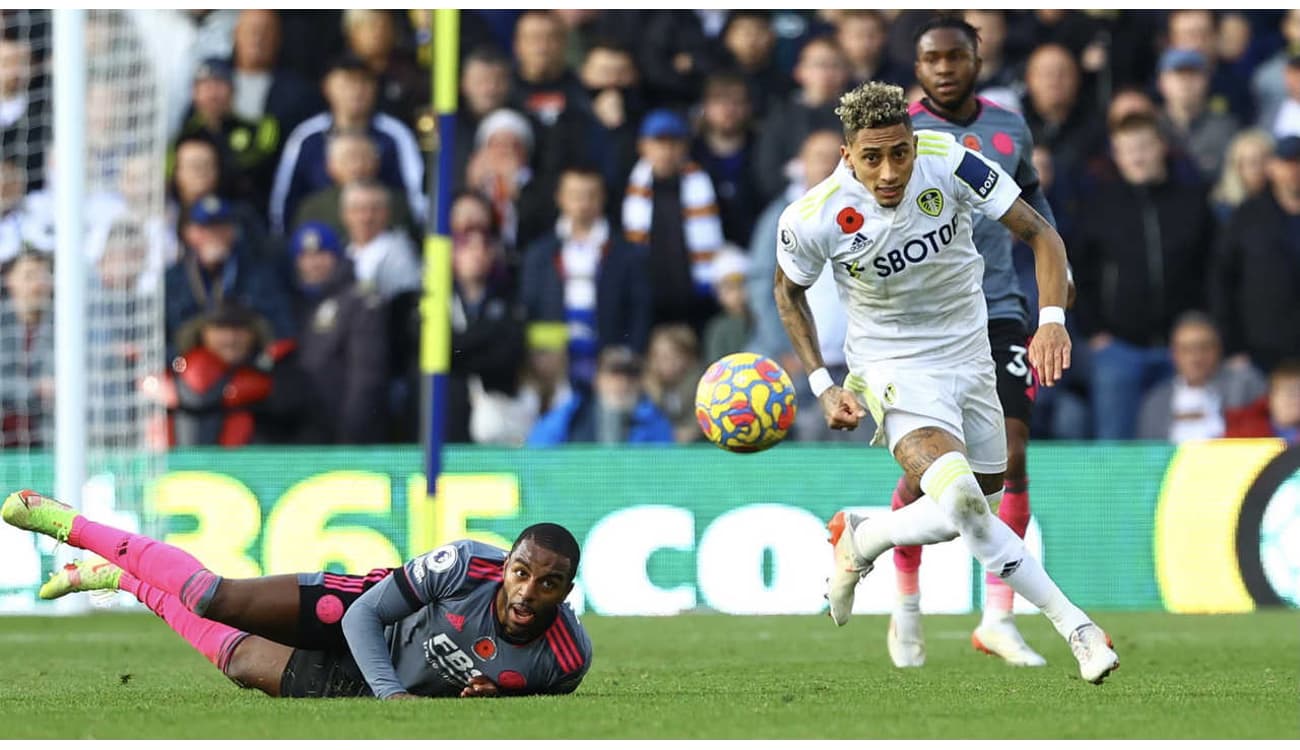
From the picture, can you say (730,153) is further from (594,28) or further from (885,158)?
(885,158)

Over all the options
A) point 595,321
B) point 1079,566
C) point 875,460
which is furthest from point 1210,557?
point 595,321

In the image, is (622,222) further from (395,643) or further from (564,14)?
(395,643)

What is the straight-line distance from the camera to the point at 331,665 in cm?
802

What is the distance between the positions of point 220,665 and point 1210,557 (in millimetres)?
7474

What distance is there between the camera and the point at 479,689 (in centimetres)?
778

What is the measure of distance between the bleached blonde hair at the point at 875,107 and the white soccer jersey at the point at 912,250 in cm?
33

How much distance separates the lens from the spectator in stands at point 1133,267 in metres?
14.8

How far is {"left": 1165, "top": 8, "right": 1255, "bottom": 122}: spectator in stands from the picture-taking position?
1565cm

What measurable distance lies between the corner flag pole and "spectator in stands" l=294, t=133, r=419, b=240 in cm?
306

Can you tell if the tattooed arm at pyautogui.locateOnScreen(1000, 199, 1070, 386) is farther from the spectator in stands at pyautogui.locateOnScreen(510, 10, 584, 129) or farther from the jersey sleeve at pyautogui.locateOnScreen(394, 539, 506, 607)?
the spectator in stands at pyautogui.locateOnScreen(510, 10, 584, 129)

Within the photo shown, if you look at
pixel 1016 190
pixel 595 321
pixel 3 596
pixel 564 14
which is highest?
pixel 564 14

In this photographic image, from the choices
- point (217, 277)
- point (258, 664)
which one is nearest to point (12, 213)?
point (217, 277)

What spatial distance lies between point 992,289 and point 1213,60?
711 cm
